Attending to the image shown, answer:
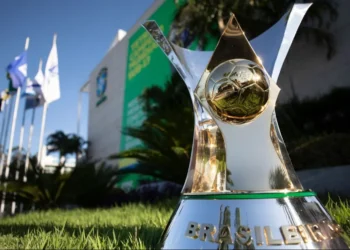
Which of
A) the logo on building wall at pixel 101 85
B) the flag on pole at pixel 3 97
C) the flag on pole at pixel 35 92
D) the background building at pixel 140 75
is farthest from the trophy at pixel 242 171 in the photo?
the logo on building wall at pixel 101 85

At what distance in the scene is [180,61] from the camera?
5.12 ft

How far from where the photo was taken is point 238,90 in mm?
1244

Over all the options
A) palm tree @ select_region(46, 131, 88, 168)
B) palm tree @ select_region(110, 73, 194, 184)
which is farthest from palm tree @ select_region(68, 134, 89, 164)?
palm tree @ select_region(110, 73, 194, 184)

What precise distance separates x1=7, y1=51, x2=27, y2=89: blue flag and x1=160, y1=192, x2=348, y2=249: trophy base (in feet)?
42.8

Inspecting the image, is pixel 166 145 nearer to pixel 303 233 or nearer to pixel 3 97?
pixel 303 233

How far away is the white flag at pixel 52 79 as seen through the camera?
1285 cm

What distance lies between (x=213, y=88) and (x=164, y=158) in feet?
18.8

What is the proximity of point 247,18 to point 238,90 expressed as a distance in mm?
10187

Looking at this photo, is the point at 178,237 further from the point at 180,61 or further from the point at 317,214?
the point at 180,61

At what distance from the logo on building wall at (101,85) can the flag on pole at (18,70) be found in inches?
662

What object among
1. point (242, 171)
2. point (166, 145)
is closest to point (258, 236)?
point (242, 171)

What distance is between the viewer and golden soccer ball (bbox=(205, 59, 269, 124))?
1249 mm

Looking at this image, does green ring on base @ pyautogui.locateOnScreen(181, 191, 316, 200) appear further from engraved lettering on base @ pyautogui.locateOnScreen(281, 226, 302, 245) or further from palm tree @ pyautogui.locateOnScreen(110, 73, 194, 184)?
palm tree @ pyautogui.locateOnScreen(110, 73, 194, 184)

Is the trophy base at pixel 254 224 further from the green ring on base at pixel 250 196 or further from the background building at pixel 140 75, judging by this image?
the background building at pixel 140 75
